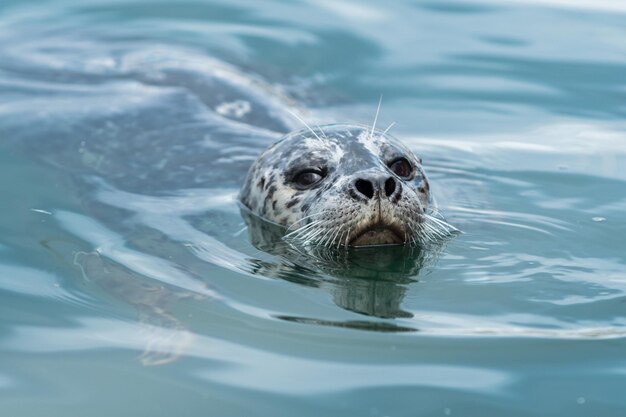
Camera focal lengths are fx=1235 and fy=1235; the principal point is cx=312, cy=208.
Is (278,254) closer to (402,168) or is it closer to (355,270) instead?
(355,270)

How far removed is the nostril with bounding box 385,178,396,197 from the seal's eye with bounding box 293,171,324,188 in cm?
63

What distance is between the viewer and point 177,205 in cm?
677

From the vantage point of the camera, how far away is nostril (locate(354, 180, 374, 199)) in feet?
19.0

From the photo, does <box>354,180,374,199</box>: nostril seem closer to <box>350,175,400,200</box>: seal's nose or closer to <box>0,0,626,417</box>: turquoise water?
<box>350,175,400,200</box>: seal's nose

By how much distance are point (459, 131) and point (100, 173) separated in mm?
2505

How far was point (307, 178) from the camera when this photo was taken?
252 inches

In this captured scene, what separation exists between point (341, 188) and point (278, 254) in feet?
1.53

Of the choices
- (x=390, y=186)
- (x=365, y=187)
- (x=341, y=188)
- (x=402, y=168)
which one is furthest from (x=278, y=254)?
(x=402, y=168)

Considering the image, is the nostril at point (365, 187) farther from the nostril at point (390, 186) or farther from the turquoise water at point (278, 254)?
the turquoise water at point (278, 254)

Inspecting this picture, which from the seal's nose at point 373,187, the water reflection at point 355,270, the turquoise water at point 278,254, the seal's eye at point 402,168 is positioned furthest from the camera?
the seal's eye at point 402,168

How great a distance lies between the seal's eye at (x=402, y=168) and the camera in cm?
634

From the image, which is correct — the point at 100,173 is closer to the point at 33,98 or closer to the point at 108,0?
the point at 33,98

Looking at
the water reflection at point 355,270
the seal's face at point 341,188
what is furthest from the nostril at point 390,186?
the water reflection at point 355,270

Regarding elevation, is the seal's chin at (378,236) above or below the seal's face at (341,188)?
below
